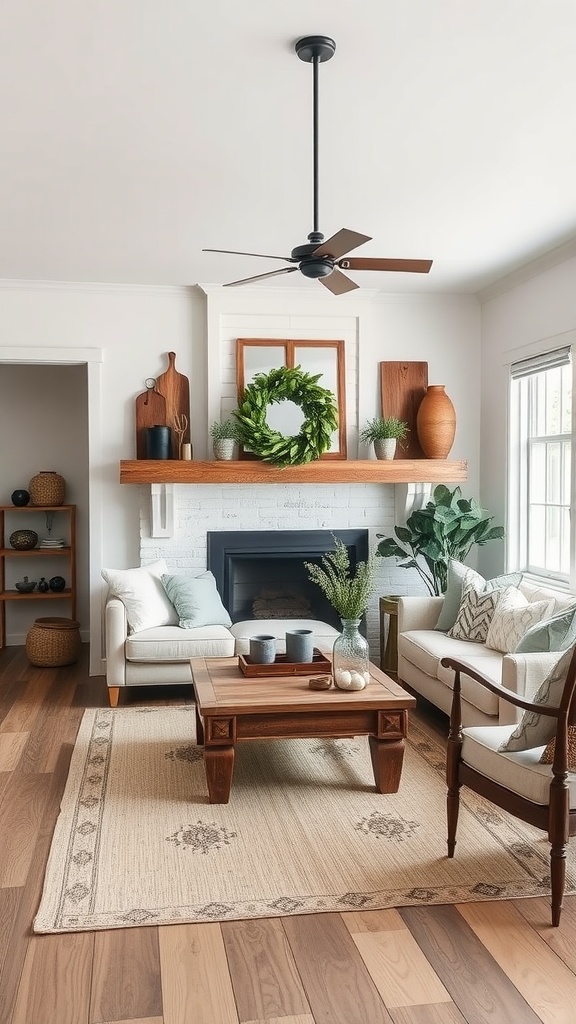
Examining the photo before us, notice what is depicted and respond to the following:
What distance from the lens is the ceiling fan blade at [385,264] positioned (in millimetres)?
3213

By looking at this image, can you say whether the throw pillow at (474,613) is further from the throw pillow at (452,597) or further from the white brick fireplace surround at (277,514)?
the white brick fireplace surround at (277,514)

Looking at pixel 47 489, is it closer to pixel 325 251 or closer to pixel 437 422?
pixel 437 422

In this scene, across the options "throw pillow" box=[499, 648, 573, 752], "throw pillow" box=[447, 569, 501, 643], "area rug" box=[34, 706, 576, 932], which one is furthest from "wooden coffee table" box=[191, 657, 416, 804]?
"throw pillow" box=[447, 569, 501, 643]

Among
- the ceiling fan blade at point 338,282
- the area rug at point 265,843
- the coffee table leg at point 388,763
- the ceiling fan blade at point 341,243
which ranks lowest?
the area rug at point 265,843

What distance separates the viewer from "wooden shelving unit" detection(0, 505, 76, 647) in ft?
21.4

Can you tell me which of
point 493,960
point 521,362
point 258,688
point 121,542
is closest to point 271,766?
point 258,688

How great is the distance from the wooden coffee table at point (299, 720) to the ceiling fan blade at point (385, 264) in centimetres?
175

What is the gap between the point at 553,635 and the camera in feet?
11.8

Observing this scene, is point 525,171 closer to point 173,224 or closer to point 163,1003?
point 173,224

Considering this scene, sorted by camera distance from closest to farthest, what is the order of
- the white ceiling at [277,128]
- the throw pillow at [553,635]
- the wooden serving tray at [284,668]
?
the white ceiling at [277,128], the throw pillow at [553,635], the wooden serving tray at [284,668]

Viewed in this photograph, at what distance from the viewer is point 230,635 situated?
202 inches

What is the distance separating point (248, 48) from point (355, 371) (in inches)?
135

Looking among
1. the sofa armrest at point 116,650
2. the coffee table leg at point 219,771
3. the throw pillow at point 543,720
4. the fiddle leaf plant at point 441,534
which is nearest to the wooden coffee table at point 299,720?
the coffee table leg at point 219,771

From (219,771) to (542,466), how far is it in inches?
122
